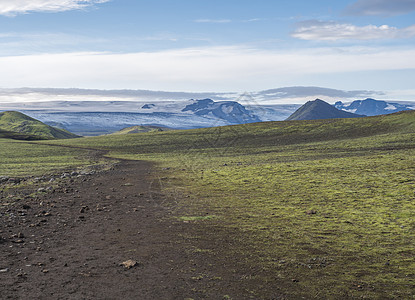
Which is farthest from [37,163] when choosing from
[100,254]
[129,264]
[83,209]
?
[129,264]

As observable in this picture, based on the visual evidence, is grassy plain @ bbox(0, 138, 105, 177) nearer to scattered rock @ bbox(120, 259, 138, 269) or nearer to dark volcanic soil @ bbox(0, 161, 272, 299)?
dark volcanic soil @ bbox(0, 161, 272, 299)

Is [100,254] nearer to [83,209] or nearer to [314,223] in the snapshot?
[83,209]

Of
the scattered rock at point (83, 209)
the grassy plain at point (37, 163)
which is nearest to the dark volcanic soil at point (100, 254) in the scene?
the scattered rock at point (83, 209)

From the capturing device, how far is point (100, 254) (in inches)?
525

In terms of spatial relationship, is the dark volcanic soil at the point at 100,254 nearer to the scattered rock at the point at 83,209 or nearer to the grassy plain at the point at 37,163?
→ the scattered rock at the point at 83,209

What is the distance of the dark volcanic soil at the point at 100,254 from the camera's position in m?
10.2

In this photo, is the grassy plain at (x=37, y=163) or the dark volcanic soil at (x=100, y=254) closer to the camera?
the dark volcanic soil at (x=100, y=254)

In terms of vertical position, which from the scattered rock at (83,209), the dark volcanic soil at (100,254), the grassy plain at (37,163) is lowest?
the grassy plain at (37,163)

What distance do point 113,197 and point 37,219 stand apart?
7.78m

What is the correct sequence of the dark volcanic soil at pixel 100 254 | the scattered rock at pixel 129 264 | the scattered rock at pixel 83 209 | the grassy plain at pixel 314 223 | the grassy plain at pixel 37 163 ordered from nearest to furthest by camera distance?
the dark volcanic soil at pixel 100 254, the grassy plain at pixel 314 223, the scattered rock at pixel 129 264, the scattered rock at pixel 83 209, the grassy plain at pixel 37 163

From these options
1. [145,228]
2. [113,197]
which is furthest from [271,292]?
[113,197]

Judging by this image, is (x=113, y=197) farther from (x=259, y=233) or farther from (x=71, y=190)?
(x=259, y=233)

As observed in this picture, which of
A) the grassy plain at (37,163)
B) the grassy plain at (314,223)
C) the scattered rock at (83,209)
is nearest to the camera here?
the grassy plain at (314,223)

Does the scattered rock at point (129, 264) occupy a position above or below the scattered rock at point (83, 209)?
above
